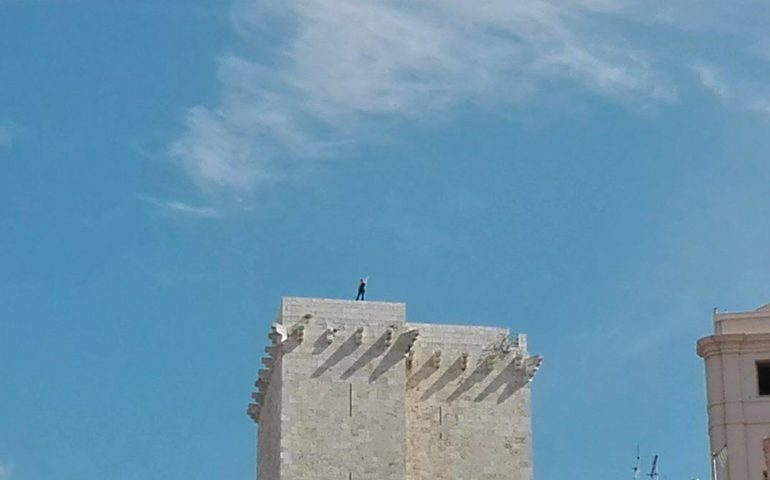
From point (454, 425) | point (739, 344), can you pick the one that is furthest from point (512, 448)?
point (739, 344)

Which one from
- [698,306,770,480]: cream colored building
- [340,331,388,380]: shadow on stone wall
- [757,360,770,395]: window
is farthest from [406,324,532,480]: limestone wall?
[757,360,770,395]: window

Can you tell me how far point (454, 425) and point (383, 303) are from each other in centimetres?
467

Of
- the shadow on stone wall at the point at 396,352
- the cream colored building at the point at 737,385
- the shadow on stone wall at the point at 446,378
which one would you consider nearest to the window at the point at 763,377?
the cream colored building at the point at 737,385

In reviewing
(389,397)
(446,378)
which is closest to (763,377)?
(446,378)

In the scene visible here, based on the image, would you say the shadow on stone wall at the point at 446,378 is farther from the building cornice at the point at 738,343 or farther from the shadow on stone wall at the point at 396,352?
the building cornice at the point at 738,343

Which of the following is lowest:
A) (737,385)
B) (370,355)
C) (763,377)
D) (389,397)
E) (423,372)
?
(737,385)

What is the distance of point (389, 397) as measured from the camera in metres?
54.2

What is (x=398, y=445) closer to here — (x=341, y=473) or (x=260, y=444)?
(x=341, y=473)

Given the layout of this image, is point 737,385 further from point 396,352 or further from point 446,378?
point 396,352

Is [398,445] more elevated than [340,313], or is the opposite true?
[340,313]

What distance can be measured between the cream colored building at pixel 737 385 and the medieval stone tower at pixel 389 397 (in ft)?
28.0

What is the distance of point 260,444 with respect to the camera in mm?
60062

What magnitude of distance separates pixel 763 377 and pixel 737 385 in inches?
31.5

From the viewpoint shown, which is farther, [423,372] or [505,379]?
[505,379]
